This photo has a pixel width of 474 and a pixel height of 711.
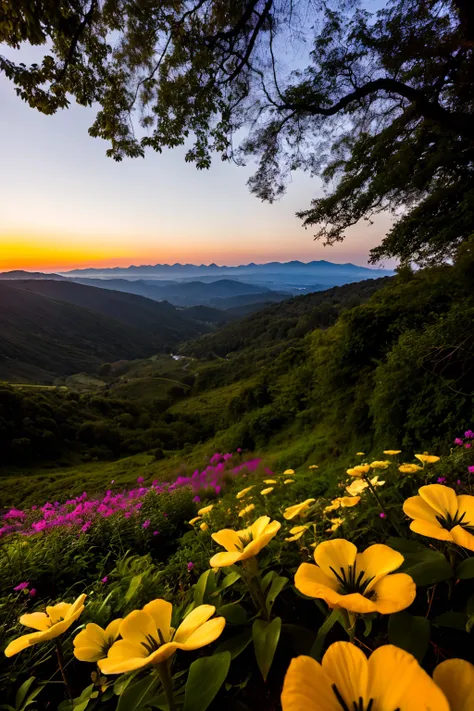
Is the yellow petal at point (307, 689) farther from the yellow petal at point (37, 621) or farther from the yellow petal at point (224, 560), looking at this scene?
the yellow petal at point (37, 621)

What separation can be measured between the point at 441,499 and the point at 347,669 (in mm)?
499

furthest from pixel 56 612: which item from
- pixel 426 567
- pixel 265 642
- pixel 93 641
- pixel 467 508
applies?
pixel 467 508

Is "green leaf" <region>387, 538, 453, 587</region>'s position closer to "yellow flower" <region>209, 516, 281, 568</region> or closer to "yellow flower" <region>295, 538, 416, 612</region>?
"yellow flower" <region>295, 538, 416, 612</region>

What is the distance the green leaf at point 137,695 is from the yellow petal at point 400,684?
488 mm

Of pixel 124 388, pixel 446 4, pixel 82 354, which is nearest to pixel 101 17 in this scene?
pixel 446 4

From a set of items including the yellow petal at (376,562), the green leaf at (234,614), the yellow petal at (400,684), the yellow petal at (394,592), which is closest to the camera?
the yellow petal at (400,684)

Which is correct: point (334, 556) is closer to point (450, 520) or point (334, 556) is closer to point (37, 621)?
point (450, 520)

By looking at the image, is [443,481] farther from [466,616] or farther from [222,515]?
[222,515]

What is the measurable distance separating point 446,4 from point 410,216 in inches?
124

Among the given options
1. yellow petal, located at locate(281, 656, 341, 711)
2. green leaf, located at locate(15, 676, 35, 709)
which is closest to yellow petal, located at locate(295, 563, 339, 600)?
yellow petal, located at locate(281, 656, 341, 711)

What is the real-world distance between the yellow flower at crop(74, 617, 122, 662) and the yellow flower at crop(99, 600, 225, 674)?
16 cm

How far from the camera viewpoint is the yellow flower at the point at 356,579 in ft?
1.86

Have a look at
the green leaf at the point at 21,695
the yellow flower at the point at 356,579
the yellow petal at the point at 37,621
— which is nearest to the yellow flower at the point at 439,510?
the yellow flower at the point at 356,579

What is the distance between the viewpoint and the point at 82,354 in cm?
16775
